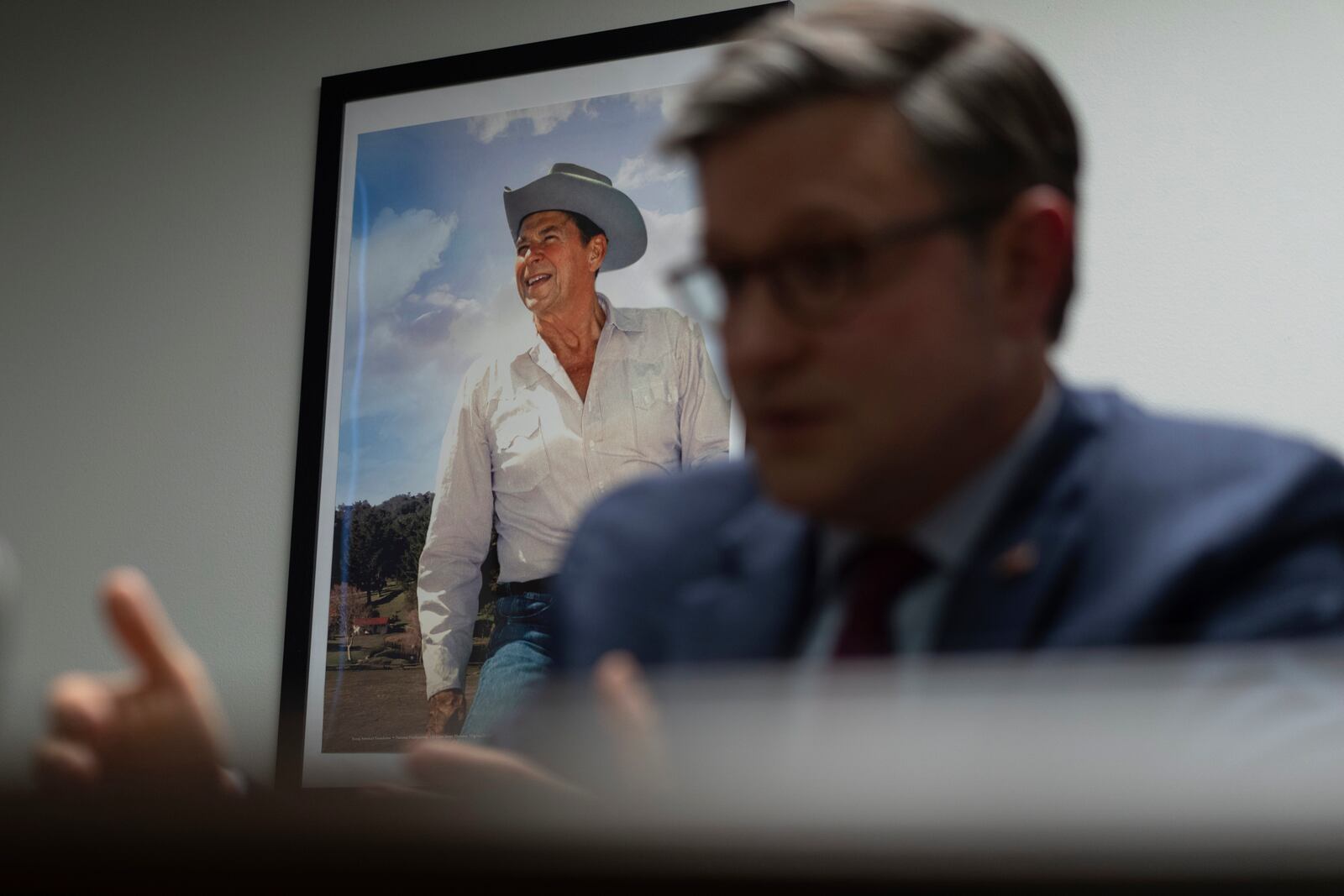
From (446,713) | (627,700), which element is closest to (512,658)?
(446,713)

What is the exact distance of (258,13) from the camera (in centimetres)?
251

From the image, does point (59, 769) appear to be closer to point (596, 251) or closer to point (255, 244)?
point (596, 251)

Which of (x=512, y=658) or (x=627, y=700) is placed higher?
(x=627, y=700)

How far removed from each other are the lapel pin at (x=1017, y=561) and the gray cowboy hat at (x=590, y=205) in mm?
1575

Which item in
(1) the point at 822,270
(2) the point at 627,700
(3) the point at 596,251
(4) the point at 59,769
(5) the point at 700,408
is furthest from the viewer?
(3) the point at 596,251

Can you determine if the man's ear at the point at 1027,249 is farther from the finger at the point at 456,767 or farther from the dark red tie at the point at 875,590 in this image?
the finger at the point at 456,767

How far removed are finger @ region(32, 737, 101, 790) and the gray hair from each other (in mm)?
437

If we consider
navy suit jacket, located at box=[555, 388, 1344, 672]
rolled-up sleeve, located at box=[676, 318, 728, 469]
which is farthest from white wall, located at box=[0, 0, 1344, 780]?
navy suit jacket, located at box=[555, 388, 1344, 672]

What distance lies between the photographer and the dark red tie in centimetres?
57

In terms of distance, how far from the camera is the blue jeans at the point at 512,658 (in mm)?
2008

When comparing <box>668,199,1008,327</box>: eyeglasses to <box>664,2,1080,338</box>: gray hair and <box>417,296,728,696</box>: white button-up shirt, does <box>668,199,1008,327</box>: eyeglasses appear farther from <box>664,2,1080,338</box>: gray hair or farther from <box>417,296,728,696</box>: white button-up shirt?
<box>417,296,728,696</box>: white button-up shirt

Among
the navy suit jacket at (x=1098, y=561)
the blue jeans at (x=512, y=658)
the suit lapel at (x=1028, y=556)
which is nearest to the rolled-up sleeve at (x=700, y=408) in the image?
the blue jeans at (x=512, y=658)

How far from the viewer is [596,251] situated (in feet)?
6.93

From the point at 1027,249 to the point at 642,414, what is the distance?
1444 mm
